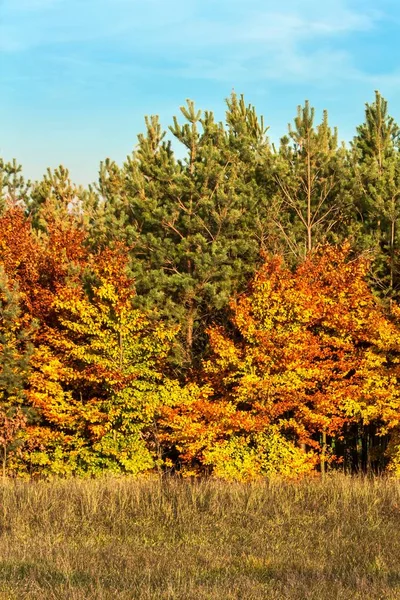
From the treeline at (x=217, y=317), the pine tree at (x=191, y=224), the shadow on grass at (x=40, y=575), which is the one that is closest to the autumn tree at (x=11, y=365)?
the treeline at (x=217, y=317)

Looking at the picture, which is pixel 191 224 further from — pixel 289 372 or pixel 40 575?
pixel 40 575

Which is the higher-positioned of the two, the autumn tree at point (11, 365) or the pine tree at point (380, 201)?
the pine tree at point (380, 201)

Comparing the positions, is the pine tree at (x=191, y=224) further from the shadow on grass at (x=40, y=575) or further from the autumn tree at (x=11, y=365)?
the shadow on grass at (x=40, y=575)

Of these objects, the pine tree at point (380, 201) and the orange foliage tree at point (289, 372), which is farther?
the pine tree at point (380, 201)

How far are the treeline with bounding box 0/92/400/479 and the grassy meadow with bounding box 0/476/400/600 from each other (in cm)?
825

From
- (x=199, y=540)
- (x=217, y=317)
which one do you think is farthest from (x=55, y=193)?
(x=199, y=540)

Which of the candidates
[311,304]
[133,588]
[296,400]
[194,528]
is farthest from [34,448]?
[133,588]

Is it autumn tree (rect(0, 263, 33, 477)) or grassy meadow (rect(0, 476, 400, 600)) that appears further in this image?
autumn tree (rect(0, 263, 33, 477))

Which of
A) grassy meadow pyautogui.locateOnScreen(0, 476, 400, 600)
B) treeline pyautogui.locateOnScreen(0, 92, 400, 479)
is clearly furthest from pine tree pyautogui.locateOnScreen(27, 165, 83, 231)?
grassy meadow pyautogui.locateOnScreen(0, 476, 400, 600)

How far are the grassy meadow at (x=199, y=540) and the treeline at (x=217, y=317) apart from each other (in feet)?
27.1

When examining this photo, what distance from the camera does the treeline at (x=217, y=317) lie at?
24.1 metres

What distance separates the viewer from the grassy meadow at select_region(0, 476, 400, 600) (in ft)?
25.3

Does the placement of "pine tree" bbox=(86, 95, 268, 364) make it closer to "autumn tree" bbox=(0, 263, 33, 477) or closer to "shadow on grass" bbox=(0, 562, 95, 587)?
"autumn tree" bbox=(0, 263, 33, 477)

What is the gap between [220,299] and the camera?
2569cm
